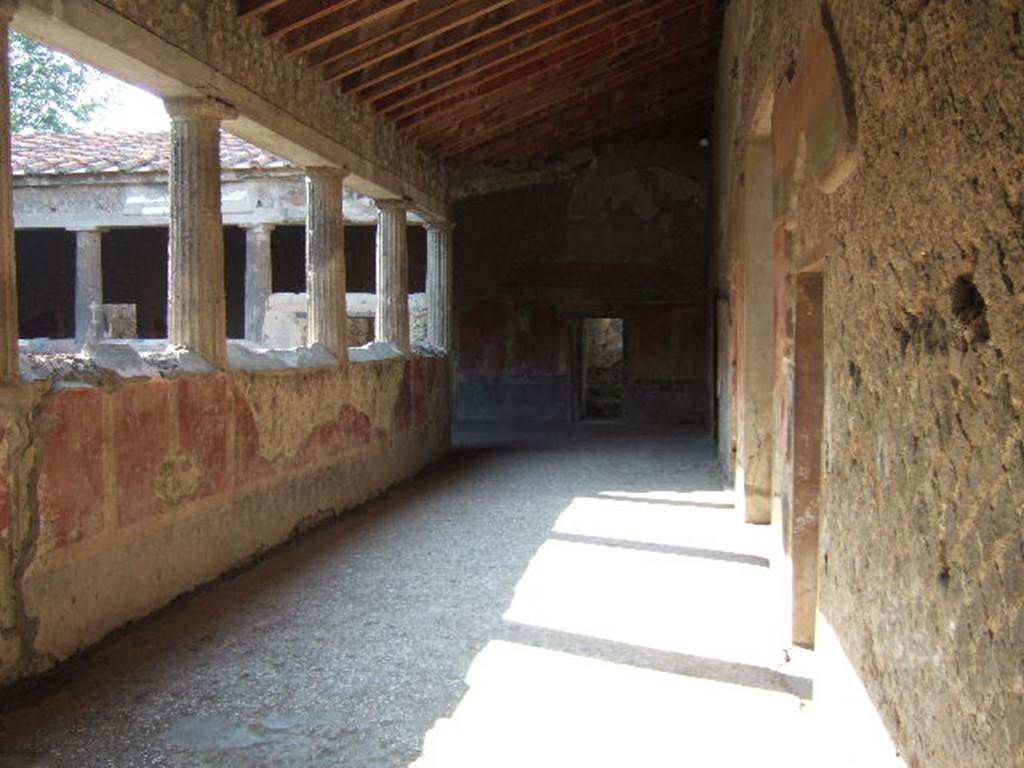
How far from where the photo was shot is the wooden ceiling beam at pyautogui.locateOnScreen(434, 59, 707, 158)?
9.80m

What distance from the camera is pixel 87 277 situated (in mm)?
12156

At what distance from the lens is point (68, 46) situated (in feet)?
13.8

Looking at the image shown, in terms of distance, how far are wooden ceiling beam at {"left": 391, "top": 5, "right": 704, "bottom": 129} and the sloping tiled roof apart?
270 centimetres

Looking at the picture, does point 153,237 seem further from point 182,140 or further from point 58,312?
point 182,140

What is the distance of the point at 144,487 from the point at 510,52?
16.0 feet

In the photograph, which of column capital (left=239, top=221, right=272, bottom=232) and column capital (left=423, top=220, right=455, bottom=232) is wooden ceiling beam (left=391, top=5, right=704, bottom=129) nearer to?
column capital (left=423, top=220, right=455, bottom=232)

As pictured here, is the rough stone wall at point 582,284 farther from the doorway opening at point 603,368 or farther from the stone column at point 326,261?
the stone column at point 326,261

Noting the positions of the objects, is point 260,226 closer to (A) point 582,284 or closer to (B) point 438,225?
(B) point 438,225

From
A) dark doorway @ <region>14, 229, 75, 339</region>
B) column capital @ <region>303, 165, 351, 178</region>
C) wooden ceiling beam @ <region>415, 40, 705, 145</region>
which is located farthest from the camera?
dark doorway @ <region>14, 229, 75, 339</region>

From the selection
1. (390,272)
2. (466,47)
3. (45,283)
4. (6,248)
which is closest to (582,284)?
(390,272)

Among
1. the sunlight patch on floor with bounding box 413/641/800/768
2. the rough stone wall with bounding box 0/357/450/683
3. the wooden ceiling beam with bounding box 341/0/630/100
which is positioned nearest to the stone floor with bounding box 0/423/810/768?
the sunlight patch on floor with bounding box 413/641/800/768

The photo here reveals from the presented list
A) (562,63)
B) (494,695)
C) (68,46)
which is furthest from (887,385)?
(562,63)

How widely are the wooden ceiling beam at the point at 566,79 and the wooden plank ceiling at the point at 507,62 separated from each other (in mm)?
19

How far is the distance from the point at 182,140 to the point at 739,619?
398cm
